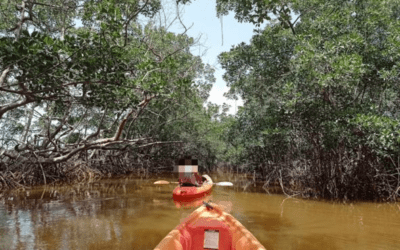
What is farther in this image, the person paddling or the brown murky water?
the person paddling

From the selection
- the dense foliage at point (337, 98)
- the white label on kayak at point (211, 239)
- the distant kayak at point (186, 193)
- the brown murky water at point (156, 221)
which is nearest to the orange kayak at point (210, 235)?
the white label on kayak at point (211, 239)

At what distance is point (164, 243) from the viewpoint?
2.63 m

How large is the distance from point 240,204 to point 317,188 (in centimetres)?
210

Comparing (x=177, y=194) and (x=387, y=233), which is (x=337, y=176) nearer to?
(x=387, y=233)

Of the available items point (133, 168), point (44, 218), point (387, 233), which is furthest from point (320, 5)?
point (133, 168)

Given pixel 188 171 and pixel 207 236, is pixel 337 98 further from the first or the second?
pixel 207 236

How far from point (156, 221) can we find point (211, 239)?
8.60 ft

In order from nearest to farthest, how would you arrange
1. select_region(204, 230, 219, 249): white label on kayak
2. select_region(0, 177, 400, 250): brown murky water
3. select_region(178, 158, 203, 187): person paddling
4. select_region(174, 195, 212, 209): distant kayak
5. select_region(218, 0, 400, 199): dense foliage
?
select_region(204, 230, 219, 249): white label on kayak → select_region(0, 177, 400, 250): brown murky water → select_region(218, 0, 400, 199): dense foliage → select_region(174, 195, 212, 209): distant kayak → select_region(178, 158, 203, 187): person paddling

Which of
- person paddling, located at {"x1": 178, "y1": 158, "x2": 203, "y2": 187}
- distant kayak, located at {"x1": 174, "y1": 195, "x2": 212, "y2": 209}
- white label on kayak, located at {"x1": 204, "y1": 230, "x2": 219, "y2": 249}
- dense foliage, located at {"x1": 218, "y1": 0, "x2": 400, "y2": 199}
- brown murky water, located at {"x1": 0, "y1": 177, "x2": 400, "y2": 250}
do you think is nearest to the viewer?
white label on kayak, located at {"x1": 204, "y1": 230, "x2": 219, "y2": 249}

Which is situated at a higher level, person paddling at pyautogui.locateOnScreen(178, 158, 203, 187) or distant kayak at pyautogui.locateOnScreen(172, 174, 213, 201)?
person paddling at pyautogui.locateOnScreen(178, 158, 203, 187)

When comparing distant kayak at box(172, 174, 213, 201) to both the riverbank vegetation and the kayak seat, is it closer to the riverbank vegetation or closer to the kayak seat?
the riverbank vegetation

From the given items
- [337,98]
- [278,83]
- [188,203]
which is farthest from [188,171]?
[337,98]

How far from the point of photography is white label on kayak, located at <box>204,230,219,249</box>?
313 cm

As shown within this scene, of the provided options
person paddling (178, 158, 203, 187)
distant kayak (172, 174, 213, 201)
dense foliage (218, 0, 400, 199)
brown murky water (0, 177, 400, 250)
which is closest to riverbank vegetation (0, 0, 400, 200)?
dense foliage (218, 0, 400, 199)
